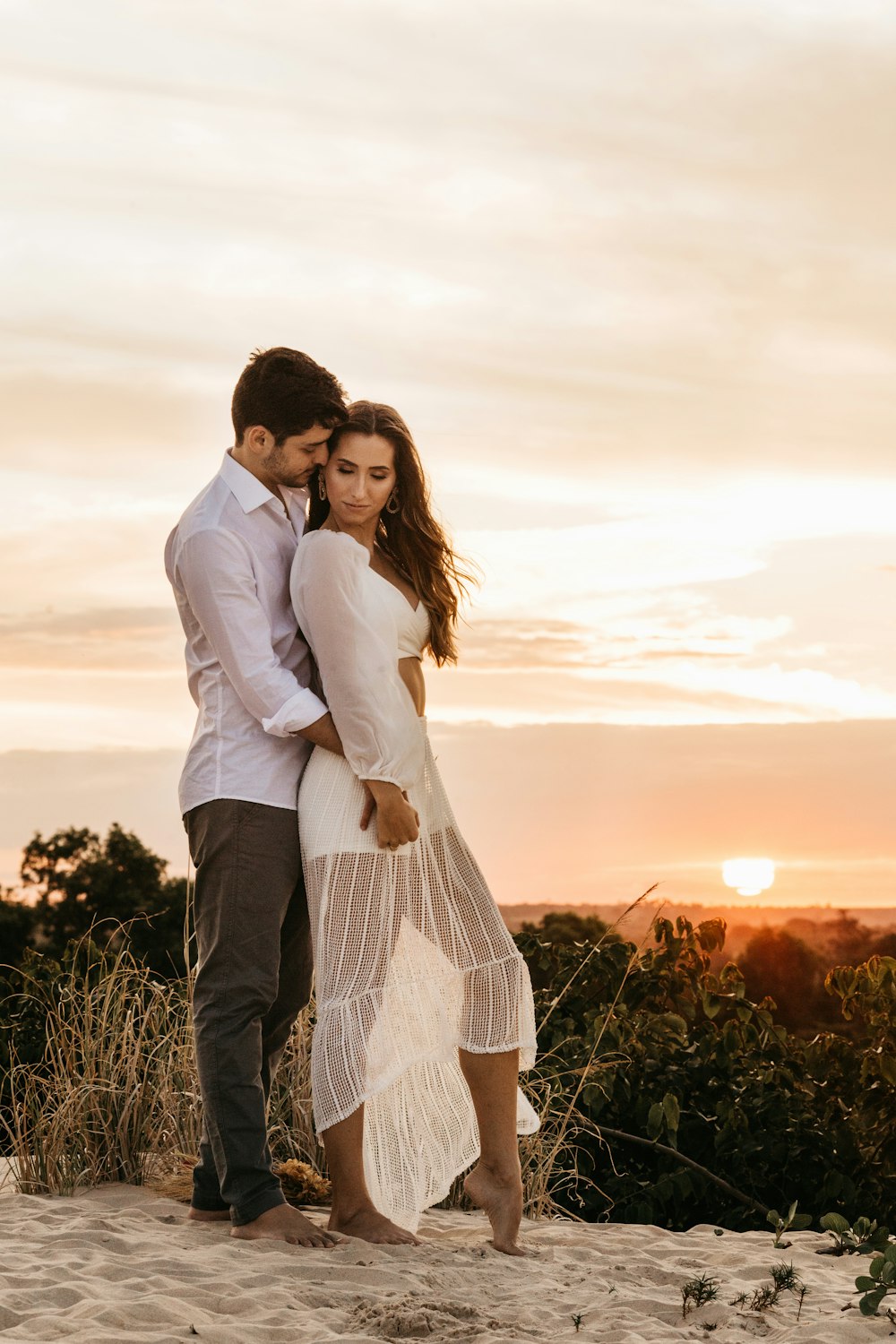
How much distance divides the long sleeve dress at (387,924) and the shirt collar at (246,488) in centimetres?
24

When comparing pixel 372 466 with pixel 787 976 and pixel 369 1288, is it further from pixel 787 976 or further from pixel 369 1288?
pixel 787 976

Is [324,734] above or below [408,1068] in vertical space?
above

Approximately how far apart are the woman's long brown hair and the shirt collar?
15 cm

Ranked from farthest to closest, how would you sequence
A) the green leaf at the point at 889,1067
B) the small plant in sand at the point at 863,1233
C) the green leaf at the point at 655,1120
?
the green leaf at the point at 889,1067, the green leaf at the point at 655,1120, the small plant in sand at the point at 863,1233

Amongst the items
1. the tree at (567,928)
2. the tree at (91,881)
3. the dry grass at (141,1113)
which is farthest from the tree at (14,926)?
the dry grass at (141,1113)

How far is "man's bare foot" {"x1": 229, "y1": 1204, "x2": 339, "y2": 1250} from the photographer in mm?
3695

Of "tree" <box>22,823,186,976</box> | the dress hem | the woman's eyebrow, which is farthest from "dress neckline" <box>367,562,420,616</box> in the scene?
"tree" <box>22,823,186,976</box>

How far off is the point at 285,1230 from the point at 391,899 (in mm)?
907

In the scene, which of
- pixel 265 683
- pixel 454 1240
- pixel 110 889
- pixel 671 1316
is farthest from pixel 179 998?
pixel 110 889

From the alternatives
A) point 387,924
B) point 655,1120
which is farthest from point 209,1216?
point 655,1120

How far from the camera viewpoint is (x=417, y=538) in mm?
3947

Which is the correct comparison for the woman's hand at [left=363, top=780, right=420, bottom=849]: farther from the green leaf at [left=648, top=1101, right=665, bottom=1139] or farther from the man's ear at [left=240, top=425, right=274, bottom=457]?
the green leaf at [left=648, top=1101, right=665, bottom=1139]

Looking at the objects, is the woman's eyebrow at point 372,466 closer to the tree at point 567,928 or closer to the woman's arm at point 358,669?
the woman's arm at point 358,669

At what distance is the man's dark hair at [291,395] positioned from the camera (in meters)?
3.82
